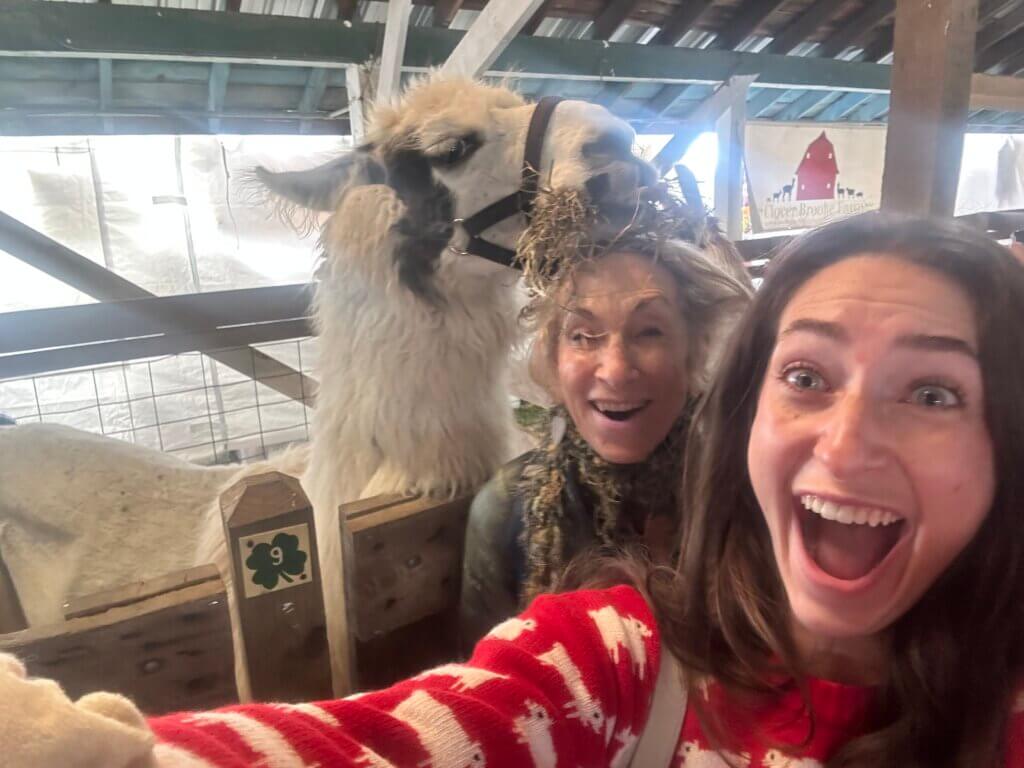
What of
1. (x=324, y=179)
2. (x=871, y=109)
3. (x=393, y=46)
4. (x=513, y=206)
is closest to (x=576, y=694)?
(x=513, y=206)

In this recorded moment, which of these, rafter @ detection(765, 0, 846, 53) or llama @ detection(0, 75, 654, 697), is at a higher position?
rafter @ detection(765, 0, 846, 53)

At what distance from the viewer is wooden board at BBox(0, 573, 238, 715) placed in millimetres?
771

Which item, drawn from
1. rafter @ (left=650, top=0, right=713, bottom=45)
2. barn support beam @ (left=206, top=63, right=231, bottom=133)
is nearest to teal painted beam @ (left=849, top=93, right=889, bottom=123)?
rafter @ (left=650, top=0, right=713, bottom=45)

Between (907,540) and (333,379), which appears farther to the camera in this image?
(333,379)

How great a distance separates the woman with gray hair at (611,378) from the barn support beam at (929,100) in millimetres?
627

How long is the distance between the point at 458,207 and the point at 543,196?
1.48ft

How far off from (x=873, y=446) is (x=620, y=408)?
441 mm

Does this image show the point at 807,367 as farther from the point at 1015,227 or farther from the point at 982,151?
the point at 982,151

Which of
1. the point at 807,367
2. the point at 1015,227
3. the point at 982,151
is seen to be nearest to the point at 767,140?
the point at 1015,227

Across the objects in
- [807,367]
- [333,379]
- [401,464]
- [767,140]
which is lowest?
[401,464]

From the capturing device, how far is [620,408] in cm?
98

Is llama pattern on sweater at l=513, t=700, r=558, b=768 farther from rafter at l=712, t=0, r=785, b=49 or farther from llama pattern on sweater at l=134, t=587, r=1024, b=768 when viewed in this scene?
rafter at l=712, t=0, r=785, b=49

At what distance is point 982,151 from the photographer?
711 cm

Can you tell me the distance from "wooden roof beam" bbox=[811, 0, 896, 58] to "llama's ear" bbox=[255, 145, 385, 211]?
4.44 meters
